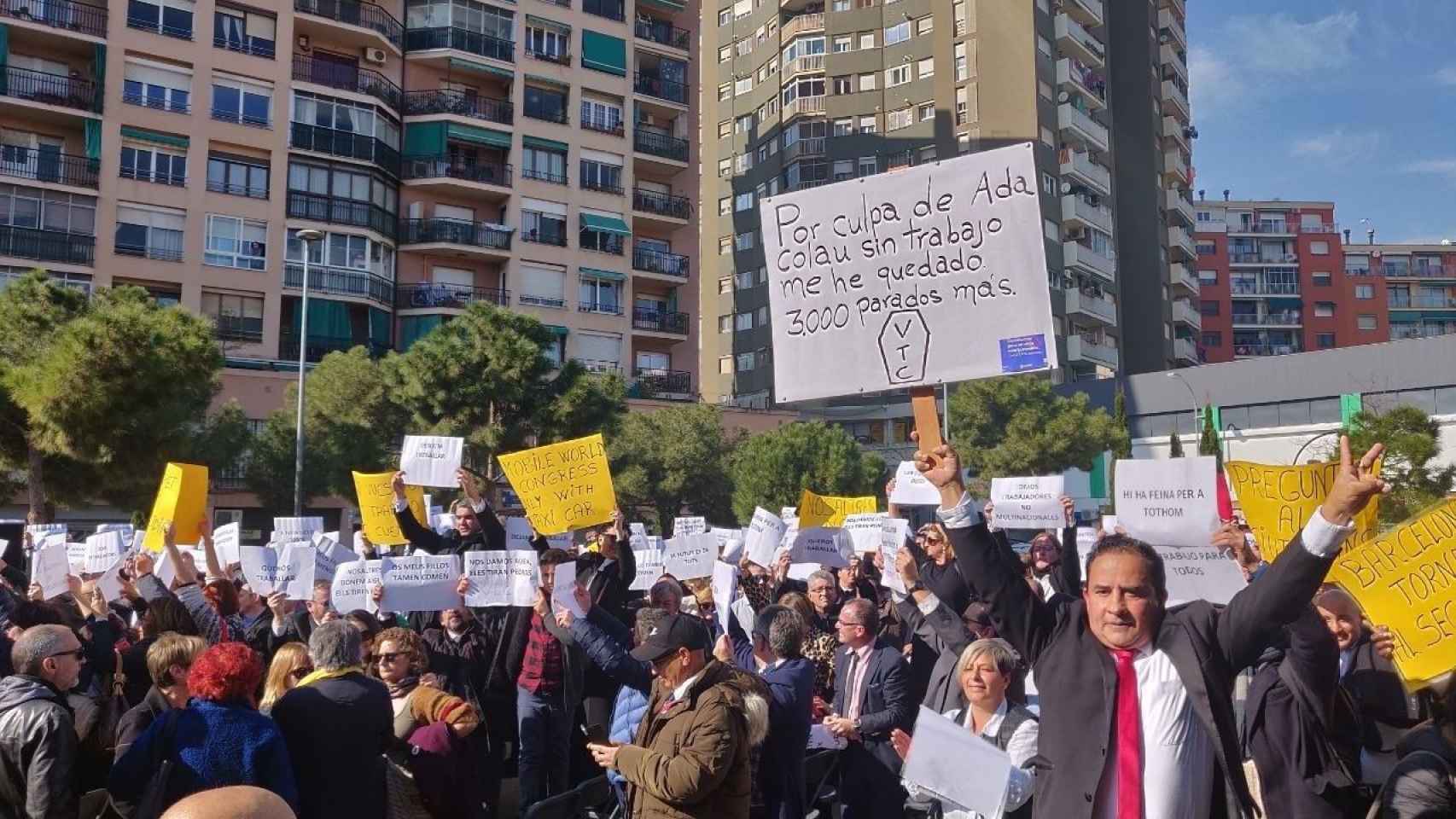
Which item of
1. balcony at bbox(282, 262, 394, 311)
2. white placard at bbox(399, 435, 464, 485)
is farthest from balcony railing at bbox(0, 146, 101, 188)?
white placard at bbox(399, 435, 464, 485)

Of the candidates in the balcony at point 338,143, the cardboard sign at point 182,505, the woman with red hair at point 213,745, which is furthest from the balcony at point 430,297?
the woman with red hair at point 213,745

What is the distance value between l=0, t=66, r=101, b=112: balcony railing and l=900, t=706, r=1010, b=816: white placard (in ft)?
142

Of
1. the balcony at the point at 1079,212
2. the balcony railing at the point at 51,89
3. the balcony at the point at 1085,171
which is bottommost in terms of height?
the balcony railing at the point at 51,89

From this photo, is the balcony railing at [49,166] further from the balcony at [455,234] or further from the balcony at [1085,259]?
the balcony at [1085,259]

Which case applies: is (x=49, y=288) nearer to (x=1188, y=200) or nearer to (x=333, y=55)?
(x=333, y=55)

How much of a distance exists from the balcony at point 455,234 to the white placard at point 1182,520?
4286cm

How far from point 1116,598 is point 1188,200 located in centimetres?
8269

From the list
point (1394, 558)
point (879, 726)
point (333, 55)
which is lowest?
point (879, 726)

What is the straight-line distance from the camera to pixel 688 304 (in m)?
54.2

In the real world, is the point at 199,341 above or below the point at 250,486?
above

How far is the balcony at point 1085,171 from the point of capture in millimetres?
64625

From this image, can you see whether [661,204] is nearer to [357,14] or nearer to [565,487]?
[357,14]

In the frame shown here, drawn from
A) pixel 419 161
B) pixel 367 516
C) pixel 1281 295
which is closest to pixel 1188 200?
pixel 1281 295

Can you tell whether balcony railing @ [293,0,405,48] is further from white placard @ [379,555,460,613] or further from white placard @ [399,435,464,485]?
white placard @ [379,555,460,613]
